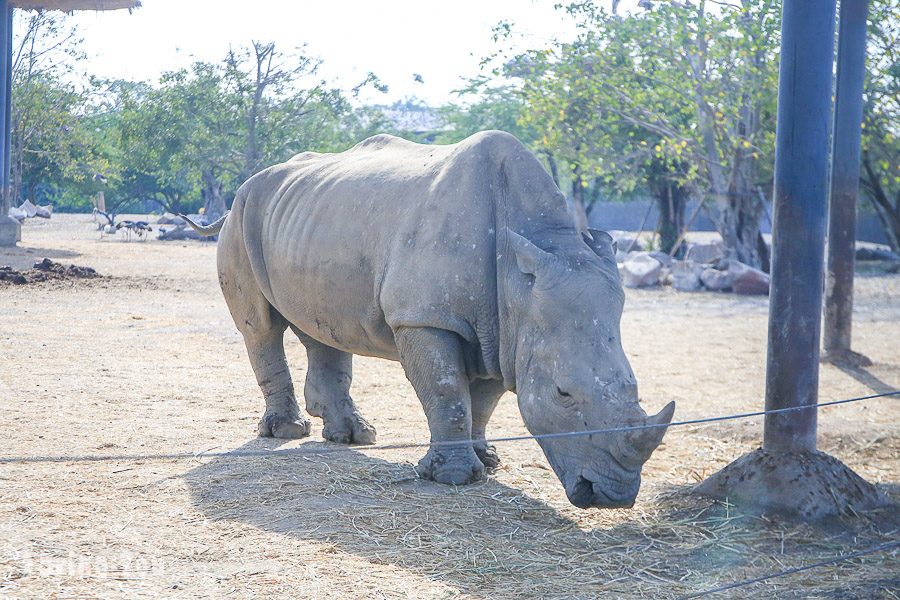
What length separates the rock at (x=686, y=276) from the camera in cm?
1853

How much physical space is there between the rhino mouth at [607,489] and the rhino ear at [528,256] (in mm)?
1020

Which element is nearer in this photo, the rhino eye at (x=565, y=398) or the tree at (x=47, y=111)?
the rhino eye at (x=565, y=398)

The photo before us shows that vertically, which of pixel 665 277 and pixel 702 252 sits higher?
pixel 702 252

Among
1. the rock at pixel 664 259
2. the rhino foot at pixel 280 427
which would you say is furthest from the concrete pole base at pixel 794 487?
the rock at pixel 664 259

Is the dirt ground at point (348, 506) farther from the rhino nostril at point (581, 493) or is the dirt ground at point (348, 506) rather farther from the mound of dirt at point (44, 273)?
the mound of dirt at point (44, 273)

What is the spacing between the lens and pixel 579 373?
4762 mm

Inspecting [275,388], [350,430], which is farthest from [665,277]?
[350,430]

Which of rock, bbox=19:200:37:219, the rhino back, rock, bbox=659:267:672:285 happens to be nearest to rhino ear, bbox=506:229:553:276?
the rhino back

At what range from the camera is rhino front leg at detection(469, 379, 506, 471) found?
20.2 feet

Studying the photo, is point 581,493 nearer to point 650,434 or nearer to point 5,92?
point 650,434

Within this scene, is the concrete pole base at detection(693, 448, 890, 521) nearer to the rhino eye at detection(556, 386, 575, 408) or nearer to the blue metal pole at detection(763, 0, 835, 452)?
the blue metal pole at detection(763, 0, 835, 452)

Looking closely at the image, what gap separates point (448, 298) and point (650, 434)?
→ 1448 millimetres

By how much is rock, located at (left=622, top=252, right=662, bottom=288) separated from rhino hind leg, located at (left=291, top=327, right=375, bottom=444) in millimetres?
12401

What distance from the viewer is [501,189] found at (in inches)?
223
